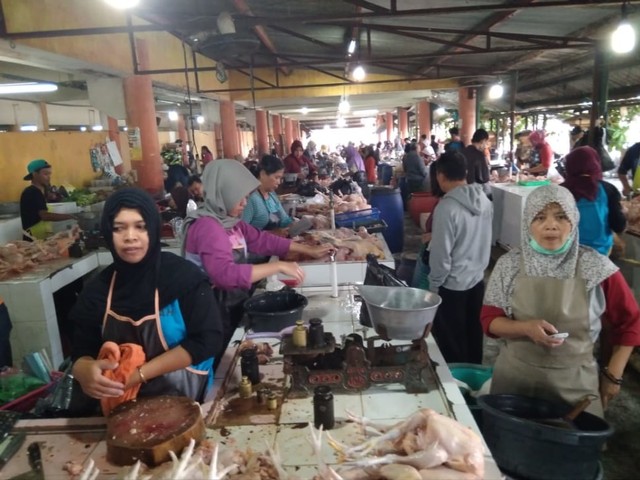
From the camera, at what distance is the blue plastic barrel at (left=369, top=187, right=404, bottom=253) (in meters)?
7.66

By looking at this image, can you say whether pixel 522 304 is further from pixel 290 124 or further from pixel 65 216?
pixel 290 124

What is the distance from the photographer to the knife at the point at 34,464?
5.41 ft

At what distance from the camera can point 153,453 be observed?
1551 mm

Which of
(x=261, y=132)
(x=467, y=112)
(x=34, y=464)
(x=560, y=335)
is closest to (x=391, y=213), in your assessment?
(x=560, y=335)

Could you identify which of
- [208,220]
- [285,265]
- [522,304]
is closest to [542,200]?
[522,304]

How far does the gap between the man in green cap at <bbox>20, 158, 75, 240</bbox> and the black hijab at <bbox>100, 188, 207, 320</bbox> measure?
170 inches

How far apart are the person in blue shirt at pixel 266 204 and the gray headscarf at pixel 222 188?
1.91 m

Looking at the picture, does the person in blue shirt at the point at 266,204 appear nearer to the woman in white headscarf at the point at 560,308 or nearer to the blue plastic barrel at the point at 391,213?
the blue plastic barrel at the point at 391,213

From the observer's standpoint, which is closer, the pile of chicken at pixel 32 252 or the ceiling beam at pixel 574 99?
the pile of chicken at pixel 32 252

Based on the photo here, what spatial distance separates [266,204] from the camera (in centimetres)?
523

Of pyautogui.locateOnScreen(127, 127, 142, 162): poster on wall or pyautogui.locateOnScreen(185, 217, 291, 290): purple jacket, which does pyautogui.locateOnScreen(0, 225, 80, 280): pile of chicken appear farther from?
pyautogui.locateOnScreen(127, 127, 142, 162): poster on wall

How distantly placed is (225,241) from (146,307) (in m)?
0.88

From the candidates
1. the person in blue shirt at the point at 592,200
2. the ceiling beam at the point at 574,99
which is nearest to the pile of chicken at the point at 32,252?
the person in blue shirt at the point at 592,200

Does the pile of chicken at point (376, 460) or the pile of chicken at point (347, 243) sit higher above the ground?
the pile of chicken at point (347, 243)
